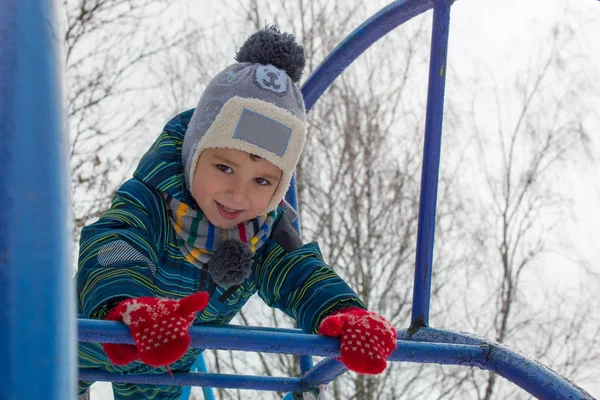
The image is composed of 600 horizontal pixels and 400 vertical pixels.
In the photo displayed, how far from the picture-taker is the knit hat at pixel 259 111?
1345mm

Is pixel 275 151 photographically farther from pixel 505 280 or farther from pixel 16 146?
pixel 505 280

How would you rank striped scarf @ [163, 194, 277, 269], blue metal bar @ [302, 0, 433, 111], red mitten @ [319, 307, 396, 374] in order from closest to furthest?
red mitten @ [319, 307, 396, 374] < striped scarf @ [163, 194, 277, 269] < blue metal bar @ [302, 0, 433, 111]

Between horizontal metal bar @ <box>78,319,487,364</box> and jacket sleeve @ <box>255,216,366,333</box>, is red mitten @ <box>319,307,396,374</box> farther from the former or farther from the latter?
Answer: jacket sleeve @ <box>255,216,366,333</box>

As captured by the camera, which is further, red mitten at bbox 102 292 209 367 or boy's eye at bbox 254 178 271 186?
boy's eye at bbox 254 178 271 186

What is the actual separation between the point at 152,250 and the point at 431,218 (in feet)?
1.61

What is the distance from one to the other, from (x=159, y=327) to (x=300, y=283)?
515 millimetres

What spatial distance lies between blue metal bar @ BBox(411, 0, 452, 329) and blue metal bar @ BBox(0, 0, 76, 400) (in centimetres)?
98

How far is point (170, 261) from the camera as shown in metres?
1.43

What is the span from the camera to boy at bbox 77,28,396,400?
4.25ft

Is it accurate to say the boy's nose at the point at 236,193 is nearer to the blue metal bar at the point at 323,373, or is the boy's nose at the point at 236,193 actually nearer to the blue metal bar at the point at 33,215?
the blue metal bar at the point at 323,373

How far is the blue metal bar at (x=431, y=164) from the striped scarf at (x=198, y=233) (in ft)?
1.07

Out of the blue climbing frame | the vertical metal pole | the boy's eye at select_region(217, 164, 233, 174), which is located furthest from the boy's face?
the blue climbing frame

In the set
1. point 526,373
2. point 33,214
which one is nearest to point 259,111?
point 526,373

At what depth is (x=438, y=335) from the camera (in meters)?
1.25
